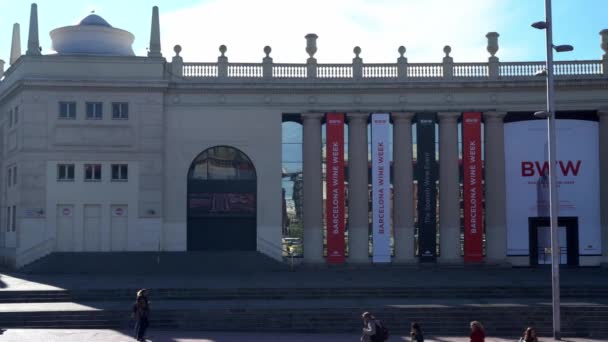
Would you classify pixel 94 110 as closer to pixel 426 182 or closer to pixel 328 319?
pixel 426 182

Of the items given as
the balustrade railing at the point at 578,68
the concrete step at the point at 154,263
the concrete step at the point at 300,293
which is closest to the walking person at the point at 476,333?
the concrete step at the point at 300,293

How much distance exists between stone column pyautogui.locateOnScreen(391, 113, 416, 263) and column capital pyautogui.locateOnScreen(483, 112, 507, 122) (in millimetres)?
4297

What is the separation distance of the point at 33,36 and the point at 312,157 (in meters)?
17.7

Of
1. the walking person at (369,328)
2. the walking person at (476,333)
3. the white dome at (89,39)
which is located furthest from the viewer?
the white dome at (89,39)

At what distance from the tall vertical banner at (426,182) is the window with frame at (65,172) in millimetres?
19964

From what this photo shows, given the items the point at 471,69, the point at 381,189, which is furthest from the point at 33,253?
the point at 471,69

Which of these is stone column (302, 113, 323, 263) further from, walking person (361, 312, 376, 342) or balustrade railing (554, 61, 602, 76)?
walking person (361, 312, 376, 342)

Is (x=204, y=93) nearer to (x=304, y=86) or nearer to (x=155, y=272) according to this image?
(x=304, y=86)

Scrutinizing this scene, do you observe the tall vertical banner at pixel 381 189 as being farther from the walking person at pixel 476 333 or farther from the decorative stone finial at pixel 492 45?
the walking person at pixel 476 333

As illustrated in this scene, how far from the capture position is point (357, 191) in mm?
45562

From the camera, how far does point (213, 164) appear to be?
1813 inches

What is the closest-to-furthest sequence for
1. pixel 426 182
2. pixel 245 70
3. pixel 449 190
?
1. pixel 449 190
2. pixel 426 182
3. pixel 245 70

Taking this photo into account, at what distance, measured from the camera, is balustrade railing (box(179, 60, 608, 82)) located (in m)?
45.9

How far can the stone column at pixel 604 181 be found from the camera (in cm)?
4462
